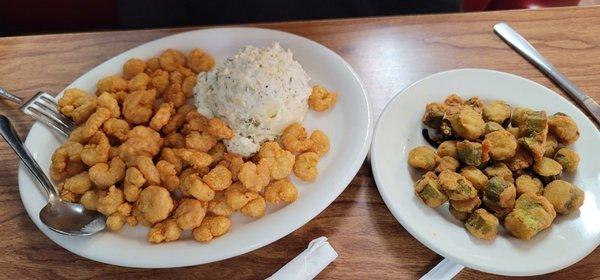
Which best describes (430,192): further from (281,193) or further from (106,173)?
(106,173)

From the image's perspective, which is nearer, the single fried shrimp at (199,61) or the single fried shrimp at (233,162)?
the single fried shrimp at (233,162)

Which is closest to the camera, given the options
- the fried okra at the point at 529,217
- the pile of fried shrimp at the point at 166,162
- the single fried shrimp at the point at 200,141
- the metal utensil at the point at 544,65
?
the fried okra at the point at 529,217

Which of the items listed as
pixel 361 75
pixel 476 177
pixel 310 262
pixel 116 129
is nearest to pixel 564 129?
pixel 476 177

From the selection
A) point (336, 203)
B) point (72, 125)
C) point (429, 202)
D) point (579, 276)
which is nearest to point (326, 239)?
point (336, 203)

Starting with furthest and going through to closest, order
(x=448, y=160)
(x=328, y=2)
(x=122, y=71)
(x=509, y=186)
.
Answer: (x=328, y=2) < (x=122, y=71) < (x=448, y=160) < (x=509, y=186)

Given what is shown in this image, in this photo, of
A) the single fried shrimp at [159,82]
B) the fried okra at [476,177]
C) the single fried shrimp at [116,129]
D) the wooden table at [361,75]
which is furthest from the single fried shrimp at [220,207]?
the fried okra at [476,177]

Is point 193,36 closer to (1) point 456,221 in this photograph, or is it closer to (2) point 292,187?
(2) point 292,187

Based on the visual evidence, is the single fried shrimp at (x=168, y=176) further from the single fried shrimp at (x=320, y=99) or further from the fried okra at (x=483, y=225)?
the fried okra at (x=483, y=225)
